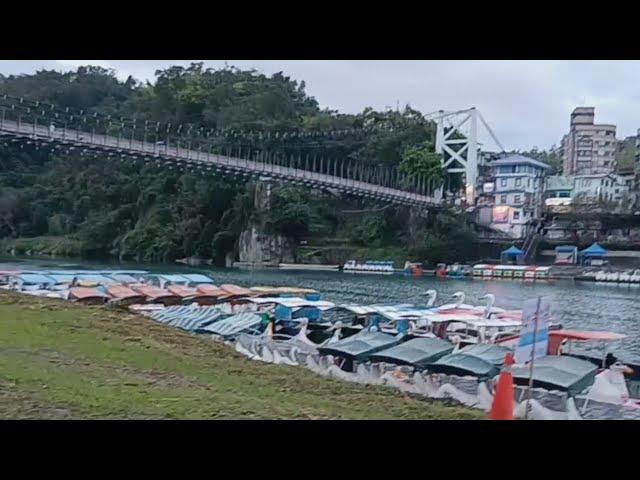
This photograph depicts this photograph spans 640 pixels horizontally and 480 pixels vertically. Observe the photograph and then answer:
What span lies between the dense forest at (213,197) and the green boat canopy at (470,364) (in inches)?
985

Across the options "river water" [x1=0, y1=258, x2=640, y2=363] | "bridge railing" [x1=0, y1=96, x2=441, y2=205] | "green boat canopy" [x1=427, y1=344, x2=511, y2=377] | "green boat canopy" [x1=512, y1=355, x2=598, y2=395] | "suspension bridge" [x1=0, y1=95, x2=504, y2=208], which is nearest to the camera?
"green boat canopy" [x1=512, y1=355, x2=598, y2=395]

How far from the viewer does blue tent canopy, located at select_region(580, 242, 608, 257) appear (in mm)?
28750

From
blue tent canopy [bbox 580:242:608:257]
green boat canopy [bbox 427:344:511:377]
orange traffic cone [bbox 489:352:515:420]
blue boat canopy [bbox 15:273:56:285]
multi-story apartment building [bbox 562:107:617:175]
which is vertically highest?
multi-story apartment building [bbox 562:107:617:175]

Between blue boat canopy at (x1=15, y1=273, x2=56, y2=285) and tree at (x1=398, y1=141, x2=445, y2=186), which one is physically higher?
tree at (x1=398, y1=141, x2=445, y2=186)

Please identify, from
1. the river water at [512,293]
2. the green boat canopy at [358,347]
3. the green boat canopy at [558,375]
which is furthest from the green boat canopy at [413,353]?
the river water at [512,293]

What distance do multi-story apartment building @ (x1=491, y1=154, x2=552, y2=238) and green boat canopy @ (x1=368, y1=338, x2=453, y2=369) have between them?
82.8ft

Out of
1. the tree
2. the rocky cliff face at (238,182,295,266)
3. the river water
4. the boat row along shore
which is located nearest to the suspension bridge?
the tree

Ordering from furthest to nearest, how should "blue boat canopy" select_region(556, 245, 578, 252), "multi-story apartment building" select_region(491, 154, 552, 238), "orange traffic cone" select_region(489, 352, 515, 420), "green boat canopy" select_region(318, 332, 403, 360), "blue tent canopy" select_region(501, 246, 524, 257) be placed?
"multi-story apartment building" select_region(491, 154, 552, 238) < "blue tent canopy" select_region(501, 246, 524, 257) < "blue boat canopy" select_region(556, 245, 578, 252) < "green boat canopy" select_region(318, 332, 403, 360) < "orange traffic cone" select_region(489, 352, 515, 420)

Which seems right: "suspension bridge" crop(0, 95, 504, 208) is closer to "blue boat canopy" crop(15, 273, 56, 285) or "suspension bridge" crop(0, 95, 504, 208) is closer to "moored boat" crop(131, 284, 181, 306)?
"blue boat canopy" crop(15, 273, 56, 285)

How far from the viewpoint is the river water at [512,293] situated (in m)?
14.9
